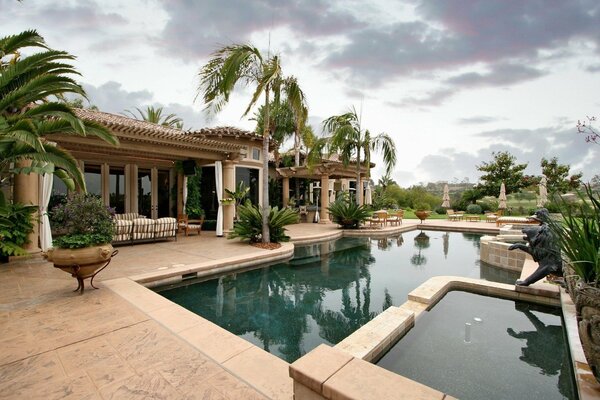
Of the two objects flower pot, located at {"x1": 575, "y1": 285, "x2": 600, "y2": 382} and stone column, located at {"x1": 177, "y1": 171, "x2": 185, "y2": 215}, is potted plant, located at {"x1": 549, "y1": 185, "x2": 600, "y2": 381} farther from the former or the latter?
stone column, located at {"x1": 177, "y1": 171, "x2": 185, "y2": 215}

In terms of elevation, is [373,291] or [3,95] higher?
[3,95]

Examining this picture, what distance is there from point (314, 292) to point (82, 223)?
4.31 metres

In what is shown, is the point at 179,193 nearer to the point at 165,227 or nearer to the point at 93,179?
the point at 93,179

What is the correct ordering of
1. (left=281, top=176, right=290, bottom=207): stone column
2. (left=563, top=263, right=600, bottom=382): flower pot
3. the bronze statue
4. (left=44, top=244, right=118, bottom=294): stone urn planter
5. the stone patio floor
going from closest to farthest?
1. (left=563, top=263, right=600, bottom=382): flower pot
2. the stone patio floor
3. (left=44, top=244, right=118, bottom=294): stone urn planter
4. the bronze statue
5. (left=281, top=176, right=290, bottom=207): stone column

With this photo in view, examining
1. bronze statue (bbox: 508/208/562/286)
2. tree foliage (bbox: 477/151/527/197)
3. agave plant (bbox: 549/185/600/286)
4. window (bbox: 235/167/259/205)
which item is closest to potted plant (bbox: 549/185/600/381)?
agave plant (bbox: 549/185/600/286)

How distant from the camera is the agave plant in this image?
2432 mm

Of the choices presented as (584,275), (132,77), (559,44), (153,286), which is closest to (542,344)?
(584,275)

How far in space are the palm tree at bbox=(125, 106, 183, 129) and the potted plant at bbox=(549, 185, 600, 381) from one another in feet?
100

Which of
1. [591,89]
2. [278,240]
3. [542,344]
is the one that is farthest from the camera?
[278,240]

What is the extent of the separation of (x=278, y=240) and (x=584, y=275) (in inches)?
334

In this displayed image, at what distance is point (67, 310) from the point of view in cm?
401

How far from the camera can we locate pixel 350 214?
15.0 meters

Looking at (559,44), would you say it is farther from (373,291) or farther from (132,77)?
(132,77)

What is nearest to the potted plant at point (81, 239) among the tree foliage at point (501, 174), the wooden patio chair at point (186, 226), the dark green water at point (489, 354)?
the dark green water at point (489, 354)
